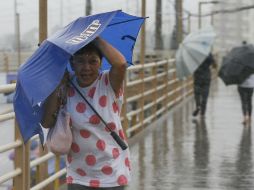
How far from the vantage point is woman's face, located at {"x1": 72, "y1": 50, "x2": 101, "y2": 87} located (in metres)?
4.38

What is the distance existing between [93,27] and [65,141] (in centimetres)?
65

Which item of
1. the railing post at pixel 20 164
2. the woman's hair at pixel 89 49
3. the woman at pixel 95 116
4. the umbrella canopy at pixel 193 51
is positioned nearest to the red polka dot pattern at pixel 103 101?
the woman at pixel 95 116

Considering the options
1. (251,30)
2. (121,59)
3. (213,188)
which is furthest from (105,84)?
(251,30)

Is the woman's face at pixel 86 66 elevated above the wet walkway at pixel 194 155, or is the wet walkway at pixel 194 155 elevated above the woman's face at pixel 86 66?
the woman's face at pixel 86 66

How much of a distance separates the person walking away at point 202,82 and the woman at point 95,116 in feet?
Answer: 41.8

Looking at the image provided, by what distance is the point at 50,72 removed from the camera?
420 centimetres

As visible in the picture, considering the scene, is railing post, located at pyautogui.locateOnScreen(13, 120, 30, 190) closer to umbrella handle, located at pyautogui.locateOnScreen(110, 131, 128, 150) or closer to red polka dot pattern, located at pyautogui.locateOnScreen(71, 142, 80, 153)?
red polka dot pattern, located at pyautogui.locateOnScreen(71, 142, 80, 153)

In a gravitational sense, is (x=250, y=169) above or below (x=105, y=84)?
below

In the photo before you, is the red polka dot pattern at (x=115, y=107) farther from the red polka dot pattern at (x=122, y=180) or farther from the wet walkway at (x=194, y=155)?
the wet walkway at (x=194, y=155)

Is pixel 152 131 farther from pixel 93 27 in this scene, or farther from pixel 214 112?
pixel 93 27

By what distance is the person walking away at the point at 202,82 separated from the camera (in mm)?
17153

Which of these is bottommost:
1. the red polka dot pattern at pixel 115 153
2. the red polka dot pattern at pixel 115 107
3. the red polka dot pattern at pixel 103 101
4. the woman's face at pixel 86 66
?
the red polka dot pattern at pixel 115 153

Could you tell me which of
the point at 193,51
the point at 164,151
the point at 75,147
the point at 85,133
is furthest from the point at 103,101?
the point at 193,51

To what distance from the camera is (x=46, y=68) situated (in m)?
4.21
